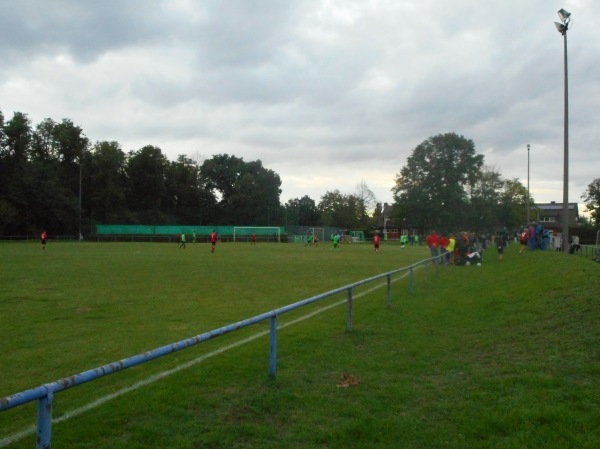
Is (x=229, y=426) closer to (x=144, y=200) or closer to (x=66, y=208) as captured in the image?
(x=66, y=208)

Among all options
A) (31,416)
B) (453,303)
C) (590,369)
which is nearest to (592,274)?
(453,303)

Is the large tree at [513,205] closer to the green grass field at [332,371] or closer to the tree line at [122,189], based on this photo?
the tree line at [122,189]

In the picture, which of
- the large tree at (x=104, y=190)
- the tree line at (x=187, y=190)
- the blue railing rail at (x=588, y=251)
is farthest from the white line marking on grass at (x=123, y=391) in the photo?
the large tree at (x=104, y=190)

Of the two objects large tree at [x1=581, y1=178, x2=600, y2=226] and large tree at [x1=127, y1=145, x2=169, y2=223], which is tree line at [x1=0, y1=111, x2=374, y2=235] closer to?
large tree at [x1=127, y1=145, x2=169, y2=223]

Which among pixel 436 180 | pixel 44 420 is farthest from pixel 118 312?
pixel 436 180

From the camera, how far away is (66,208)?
82.3 metres

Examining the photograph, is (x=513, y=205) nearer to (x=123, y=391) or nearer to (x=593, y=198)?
(x=593, y=198)

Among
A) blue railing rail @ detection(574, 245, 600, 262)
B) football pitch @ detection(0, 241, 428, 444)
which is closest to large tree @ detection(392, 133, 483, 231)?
blue railing rail @ detection(574, 245, 600, 262)

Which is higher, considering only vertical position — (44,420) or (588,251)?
(588,251)

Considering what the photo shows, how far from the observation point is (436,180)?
80500 mm

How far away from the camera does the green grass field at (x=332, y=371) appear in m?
4.69

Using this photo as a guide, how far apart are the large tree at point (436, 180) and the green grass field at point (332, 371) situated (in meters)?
65.2

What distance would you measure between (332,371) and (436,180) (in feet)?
251

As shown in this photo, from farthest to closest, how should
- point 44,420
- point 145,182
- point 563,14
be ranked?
1. point 145,182
2. point 563,14
3. point 44,420
